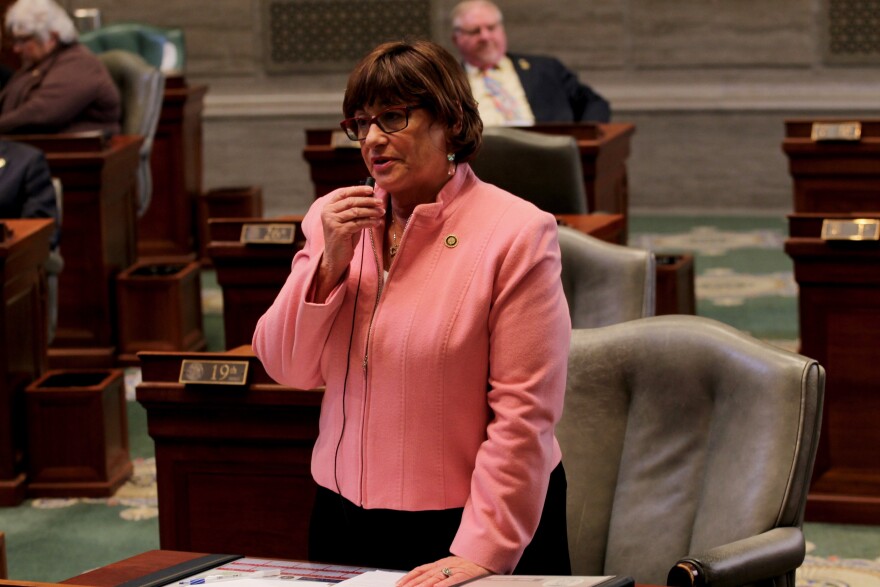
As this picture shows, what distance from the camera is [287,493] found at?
3314 millimetres

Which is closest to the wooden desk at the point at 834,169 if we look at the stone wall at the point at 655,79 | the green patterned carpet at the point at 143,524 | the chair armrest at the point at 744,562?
the green patterned carpet at the point at 143,524

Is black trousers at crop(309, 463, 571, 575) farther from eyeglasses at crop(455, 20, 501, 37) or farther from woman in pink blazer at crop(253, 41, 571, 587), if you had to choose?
eyeglasses at crop(455, 20, 501, 37)

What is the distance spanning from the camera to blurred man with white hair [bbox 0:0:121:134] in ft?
21.7

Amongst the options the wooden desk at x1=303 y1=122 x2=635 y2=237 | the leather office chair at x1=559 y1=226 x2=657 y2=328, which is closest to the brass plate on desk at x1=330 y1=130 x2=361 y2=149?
the wooden desk at x1=303 y1=122 x2=635 y2=237

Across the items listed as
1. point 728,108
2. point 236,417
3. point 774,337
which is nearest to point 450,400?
point 236,417

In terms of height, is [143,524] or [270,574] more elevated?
[270,574]

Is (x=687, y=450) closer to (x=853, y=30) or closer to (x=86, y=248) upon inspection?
(x=86, y=248)

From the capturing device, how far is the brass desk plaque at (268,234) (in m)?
5.11

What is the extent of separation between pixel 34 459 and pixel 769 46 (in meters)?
6.31

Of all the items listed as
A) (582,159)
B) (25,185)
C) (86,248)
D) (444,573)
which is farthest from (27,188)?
(444,573)

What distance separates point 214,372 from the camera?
10.6 ft

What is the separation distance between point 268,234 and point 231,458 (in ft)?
6.35

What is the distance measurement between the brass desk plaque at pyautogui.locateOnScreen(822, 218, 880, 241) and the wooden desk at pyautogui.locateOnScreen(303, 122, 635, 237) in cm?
180

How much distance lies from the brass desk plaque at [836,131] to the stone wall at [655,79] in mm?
3218
